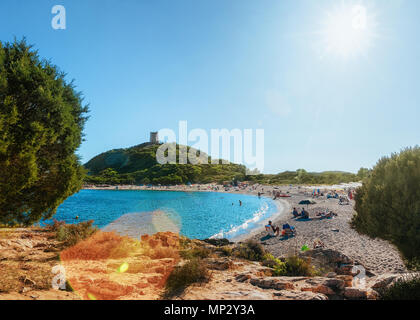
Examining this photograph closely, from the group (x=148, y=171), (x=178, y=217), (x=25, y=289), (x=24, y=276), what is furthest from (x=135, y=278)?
(x=148, y=171)

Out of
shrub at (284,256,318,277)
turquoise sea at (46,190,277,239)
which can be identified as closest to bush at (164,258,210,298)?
shrub at (284,256,318,277)

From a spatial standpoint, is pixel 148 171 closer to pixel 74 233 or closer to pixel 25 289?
pixel 74 233

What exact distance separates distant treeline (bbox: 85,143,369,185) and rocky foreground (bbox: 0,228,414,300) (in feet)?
373

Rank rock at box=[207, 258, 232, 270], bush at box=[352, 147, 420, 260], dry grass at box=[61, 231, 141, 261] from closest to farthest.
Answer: bush at box=[352, 147, 420, 260] < rock at box=[207, 258, 232, 270] < dry grass at box=[61, 231, 141, 261]

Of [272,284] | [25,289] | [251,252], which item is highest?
[25,289]

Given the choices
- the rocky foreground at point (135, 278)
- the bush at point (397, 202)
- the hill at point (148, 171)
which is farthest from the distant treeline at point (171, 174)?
the rocky foreground at point (135, 278)

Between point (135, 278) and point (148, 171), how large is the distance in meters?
151

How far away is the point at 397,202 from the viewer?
6824 mm

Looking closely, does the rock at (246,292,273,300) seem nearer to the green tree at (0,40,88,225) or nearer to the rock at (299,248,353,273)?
the rock at (299,248,353,273)

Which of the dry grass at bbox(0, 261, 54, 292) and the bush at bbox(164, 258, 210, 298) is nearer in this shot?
the dry grass at bbox(0, 261, 54, 292)

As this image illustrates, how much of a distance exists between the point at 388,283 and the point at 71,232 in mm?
16009

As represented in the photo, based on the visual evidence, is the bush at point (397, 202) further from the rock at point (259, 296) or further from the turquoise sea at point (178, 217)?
the turquoise sea at point (178, 217)

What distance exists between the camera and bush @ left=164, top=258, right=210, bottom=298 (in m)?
7.15
